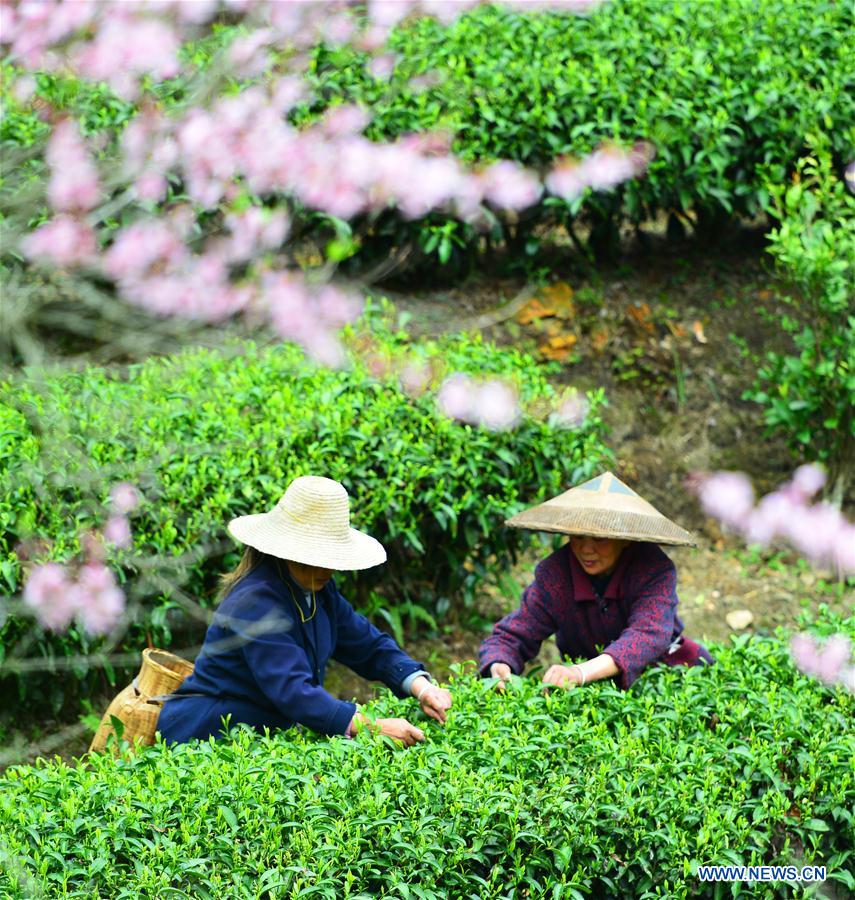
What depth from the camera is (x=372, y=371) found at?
5.54m

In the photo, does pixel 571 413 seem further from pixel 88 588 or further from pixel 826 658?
pixel 88 588

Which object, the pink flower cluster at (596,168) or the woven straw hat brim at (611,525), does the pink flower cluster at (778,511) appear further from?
the woven straw hat brim at (611,525)

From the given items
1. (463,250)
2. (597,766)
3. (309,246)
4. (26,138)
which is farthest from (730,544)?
(26,138)

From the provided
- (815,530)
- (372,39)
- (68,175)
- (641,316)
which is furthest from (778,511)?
(68,175)

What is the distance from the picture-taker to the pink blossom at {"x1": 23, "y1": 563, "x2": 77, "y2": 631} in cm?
420

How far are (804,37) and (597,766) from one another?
528 centimetres

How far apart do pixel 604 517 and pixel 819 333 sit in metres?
2.91

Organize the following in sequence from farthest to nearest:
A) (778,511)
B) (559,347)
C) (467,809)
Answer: (559,347), (778,511), (467,809)

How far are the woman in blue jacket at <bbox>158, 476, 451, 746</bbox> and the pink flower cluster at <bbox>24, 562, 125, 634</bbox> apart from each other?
26.6 inches

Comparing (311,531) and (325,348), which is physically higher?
(325,348)

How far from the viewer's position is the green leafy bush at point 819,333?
20.8 feet

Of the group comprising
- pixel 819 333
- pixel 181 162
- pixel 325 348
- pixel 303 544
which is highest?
pixel 181 162

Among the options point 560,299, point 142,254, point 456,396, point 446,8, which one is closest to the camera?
point 142,254

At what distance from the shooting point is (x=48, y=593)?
4230mm
